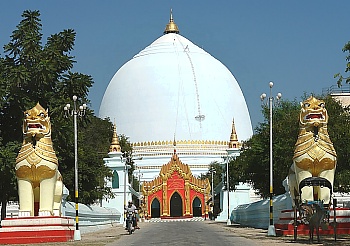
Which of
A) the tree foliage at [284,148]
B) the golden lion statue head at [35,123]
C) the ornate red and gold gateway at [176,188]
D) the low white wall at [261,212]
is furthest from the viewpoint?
the ornate red and gold gateway at [176,188]

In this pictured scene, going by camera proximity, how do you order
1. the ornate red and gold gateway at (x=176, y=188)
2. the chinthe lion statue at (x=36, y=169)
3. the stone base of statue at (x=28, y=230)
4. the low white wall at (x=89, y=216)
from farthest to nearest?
the ornate red and gold gateway at (x=176, y=188) → the low white wall at (x=89, y=216) → the chinthe lion statue at (x=36, y=169) → the stone base of statue at (x=28, y=230)

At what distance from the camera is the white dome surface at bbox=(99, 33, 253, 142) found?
85562 mm

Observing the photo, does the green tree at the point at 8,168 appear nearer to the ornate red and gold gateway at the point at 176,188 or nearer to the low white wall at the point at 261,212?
the low white wall at the point at 261,212

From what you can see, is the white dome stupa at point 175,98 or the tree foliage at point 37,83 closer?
the tree foliage at point 37,83

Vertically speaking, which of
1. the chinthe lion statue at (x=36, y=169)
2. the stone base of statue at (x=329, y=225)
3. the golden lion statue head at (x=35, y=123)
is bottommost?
the stone base of statue at (x=329, y=225)

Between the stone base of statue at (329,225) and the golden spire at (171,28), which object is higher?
the golden spire at (171,28)

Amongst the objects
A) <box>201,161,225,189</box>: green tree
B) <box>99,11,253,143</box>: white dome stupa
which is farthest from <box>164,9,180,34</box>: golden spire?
<box>201,161,225,189</box>: green tree

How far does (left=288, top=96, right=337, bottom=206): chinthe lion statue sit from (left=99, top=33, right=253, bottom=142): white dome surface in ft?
190

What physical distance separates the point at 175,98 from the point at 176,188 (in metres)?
15.5

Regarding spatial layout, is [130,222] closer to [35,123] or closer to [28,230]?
[28,230]

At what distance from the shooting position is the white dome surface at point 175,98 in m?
85.6

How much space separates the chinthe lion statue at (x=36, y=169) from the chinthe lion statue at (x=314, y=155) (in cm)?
833

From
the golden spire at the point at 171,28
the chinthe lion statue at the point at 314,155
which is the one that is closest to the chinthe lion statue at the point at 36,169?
the chinthe lion statue at the point at 314,155

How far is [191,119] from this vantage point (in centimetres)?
8544
